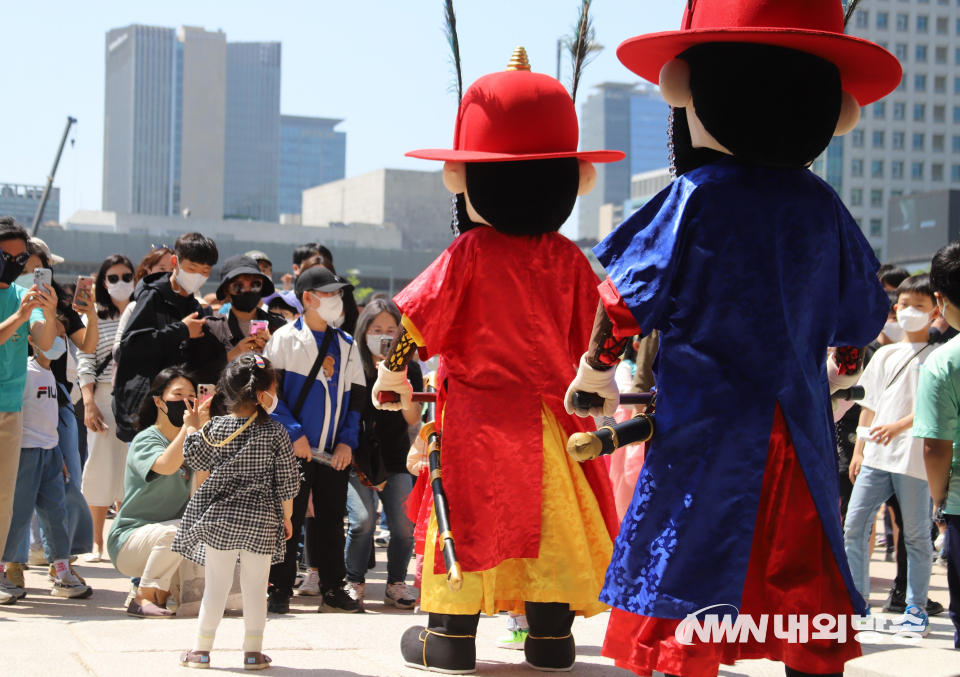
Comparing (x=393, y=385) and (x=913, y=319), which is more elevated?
(x=913, y=319)

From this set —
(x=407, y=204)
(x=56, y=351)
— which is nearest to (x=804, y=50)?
(x=56, y=351)

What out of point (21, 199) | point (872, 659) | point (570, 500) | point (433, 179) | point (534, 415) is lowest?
point (872, 659)

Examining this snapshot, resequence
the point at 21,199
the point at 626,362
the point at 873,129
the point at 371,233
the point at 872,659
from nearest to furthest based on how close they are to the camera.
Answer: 1. the point at 872,659
2. the point at 626,362
3. the point at 21,199
4. the point at 371,233
5. the point at 873,129

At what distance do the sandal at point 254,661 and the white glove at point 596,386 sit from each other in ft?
6.09

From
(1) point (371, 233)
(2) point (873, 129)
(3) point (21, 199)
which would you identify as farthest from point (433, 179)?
(3) point (21, 199)

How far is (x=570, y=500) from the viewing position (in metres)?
3.91

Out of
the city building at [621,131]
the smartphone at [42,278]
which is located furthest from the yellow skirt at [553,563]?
the city building at [621,131]

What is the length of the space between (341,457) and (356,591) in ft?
2.72

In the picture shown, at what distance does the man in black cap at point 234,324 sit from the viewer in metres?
5.98

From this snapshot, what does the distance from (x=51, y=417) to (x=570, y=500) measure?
3.40 metres

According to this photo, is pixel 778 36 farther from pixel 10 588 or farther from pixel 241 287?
pixel 10 588

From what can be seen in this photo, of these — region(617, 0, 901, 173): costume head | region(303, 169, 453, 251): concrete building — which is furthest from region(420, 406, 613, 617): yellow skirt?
region(303, 169, 453, 251): concrete building

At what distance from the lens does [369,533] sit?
19.7ft

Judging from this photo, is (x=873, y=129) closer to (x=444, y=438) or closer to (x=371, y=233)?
(x=371, y=233)
